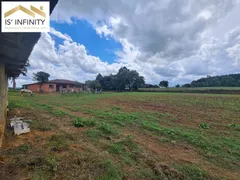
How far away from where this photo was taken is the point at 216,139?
552cm

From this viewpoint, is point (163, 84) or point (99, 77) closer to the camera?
point (99, 77)

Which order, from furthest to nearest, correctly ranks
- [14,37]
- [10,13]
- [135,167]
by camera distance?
[135,167] → [14,37] → [10,13]

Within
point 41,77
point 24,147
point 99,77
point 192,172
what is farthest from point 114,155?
point 99,77

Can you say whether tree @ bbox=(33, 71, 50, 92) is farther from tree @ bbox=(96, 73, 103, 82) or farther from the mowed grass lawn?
the mowed grass lawn

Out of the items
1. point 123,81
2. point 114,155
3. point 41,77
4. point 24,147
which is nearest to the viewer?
point 24,147

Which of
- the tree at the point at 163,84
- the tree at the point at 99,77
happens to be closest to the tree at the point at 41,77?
the tree at the point at 99,77

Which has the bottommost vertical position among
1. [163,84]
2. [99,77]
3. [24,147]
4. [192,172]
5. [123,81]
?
[192,172]

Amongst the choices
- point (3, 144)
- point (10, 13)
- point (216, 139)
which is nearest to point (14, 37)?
point (10, 13)

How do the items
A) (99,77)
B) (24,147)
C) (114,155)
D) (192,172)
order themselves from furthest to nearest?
(99,77), (114,155), (24,147), (192,172)

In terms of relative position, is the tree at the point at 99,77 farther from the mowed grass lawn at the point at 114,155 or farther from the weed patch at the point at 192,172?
the weed patch at the point at 192,172

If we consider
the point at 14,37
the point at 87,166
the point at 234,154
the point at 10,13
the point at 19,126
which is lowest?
the point at 234,154

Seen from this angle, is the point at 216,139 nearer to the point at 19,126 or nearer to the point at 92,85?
the point at 19,126

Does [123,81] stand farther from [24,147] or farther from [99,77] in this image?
[24,147]

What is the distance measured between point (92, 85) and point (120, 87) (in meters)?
18.1
